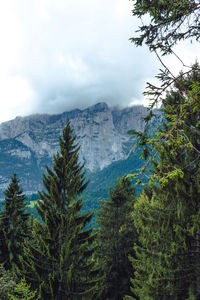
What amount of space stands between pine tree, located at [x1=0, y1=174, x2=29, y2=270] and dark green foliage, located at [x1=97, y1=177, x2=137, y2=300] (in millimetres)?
6347

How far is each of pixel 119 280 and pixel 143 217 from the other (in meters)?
9.45

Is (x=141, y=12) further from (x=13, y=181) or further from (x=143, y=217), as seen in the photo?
(x=13, y=181)

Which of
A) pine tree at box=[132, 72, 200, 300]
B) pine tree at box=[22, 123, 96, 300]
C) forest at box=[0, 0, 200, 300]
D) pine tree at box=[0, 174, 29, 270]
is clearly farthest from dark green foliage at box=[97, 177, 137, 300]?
pine tree at box=[132, 72, 200, 300]

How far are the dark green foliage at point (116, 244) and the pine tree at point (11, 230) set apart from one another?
6.35 meters

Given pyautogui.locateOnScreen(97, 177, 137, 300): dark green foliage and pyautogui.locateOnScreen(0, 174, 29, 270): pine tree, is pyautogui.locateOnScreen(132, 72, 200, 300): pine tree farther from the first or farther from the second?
pyautogui.locateOnScreen(0, 174, 29, 270): pine tree

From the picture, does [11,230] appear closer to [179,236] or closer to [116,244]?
[116,244]

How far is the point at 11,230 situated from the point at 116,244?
8264 mm

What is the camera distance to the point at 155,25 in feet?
13.2

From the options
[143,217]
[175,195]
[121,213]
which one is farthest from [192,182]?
[121,213]

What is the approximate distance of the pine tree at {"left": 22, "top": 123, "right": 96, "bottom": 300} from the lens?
8070 millimetres

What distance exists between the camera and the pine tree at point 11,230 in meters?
14.8

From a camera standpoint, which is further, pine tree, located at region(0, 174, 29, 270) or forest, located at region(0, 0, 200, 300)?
pine tree, located at region(0, 174, 29, 270)

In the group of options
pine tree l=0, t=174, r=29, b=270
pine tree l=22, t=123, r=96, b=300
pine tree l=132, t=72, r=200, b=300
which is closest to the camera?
pine tree l=132, t=72, r=200, b=300

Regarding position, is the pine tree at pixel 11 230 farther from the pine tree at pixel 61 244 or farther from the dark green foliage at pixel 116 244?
the pine tree at pixel 61 244
